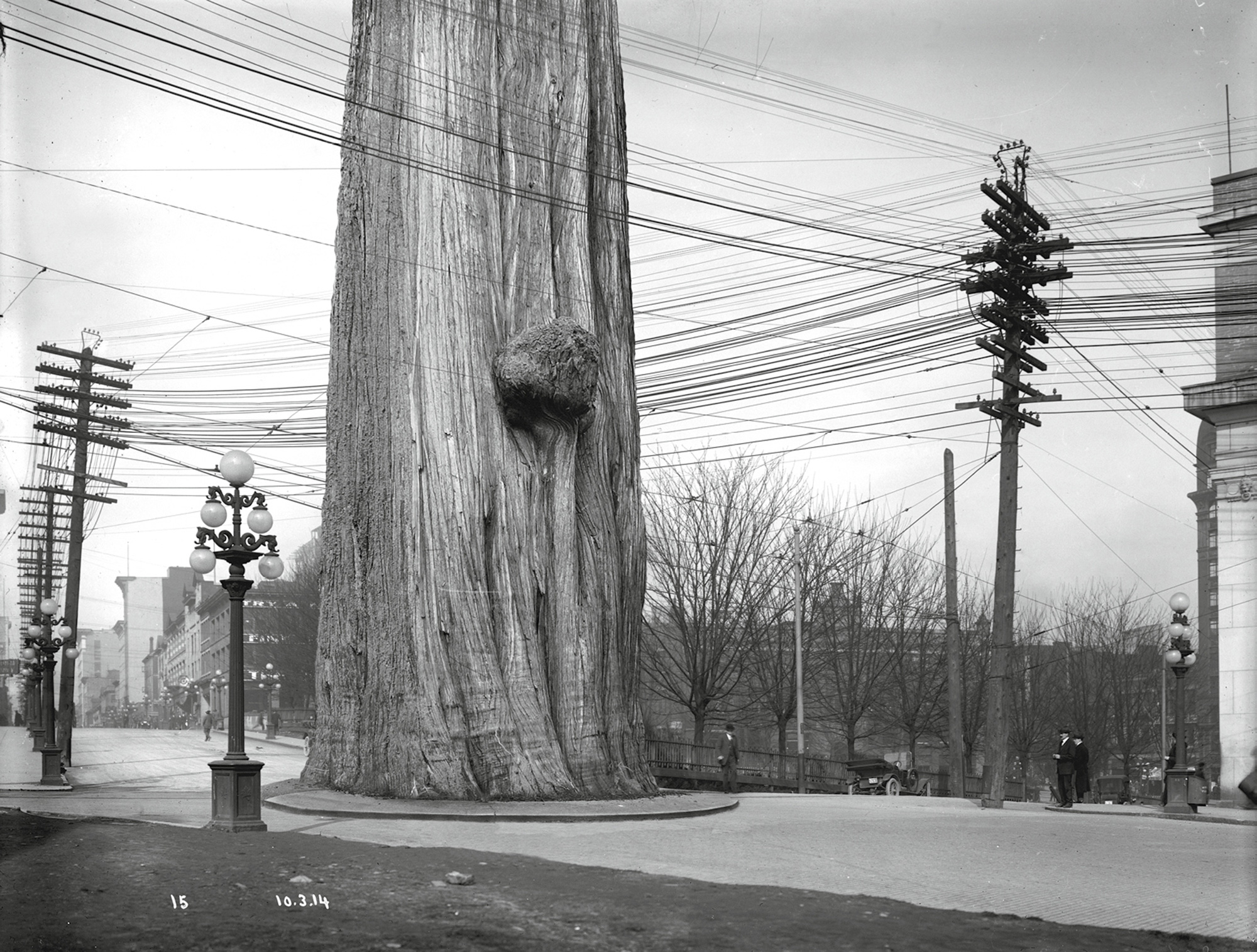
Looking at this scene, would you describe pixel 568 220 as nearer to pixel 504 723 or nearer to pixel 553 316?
pixel 553 316

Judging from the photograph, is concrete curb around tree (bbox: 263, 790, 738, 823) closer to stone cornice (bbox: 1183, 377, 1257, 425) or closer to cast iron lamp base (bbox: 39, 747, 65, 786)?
stone cornice (bbox: 1183, 377, 1257, 425)

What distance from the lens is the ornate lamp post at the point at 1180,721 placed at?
23.2 m

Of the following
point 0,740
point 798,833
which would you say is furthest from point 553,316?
point 0,740

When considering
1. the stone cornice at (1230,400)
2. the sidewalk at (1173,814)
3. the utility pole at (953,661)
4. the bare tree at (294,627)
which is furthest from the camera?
the bare tree at (294,627)

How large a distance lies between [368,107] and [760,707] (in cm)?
3060

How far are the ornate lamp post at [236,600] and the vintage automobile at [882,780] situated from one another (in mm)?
23635

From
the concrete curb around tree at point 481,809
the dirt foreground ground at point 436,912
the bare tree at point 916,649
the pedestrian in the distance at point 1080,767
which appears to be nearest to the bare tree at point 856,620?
the bare tree at point 916,649

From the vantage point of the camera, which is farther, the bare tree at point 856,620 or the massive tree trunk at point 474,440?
the bare tree at point 856,620

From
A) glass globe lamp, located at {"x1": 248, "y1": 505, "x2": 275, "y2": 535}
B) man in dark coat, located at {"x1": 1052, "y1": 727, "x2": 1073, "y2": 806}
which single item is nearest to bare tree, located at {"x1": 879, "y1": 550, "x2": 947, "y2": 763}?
man in dark coat, located at {"x1": 1052, "y1": 727, "x2": 1073, "y2": 806}

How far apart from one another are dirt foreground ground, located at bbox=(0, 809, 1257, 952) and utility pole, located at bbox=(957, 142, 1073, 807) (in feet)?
46.8

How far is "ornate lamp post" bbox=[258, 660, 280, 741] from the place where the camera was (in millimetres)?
59531

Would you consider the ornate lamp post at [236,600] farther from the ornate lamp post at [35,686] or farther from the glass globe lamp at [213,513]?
the ornate lamp post at [35,686]

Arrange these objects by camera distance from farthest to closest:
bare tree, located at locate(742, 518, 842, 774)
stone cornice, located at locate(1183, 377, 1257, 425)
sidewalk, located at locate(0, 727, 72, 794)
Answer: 1. bare tree, located at locate(742, 518, 842, 774)
2. sidewalk, located at locate(0, 727, 72, 794)
3. stone cornice, located at locate(1183, 377, 1257, 425)

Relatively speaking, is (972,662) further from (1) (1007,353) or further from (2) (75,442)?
(2) (75,442)
